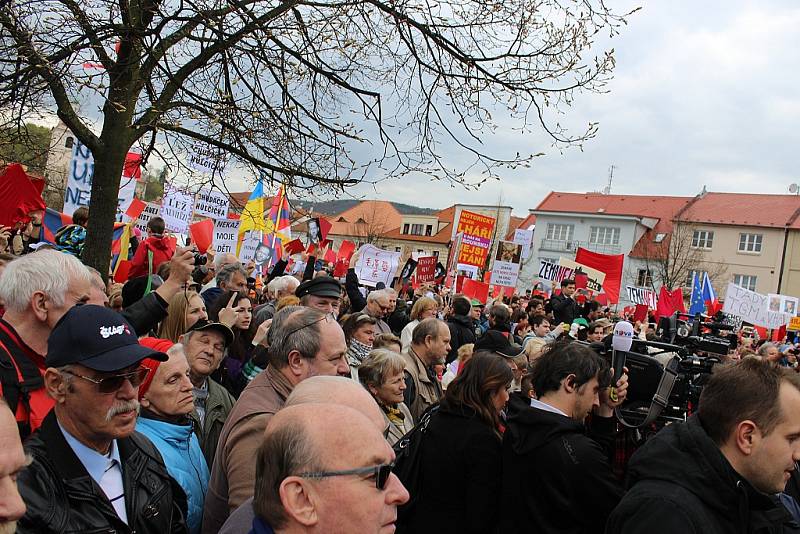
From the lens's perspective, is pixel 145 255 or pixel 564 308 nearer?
pixel 145 255

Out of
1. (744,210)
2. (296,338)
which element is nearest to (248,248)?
(296,338)

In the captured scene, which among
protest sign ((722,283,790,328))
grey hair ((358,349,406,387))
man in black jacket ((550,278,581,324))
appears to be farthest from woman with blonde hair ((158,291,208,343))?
protest sign ((722,283,790,328))

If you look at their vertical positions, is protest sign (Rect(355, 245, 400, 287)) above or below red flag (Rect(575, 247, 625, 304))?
below

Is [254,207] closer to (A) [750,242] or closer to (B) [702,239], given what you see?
(B) [702,239]

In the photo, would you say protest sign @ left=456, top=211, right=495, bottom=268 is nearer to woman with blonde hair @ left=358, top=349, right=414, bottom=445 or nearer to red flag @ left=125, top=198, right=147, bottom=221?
red flag @ left=125, top=198, right=147, bottom=221

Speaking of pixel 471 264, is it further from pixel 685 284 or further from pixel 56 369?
pixel 685 284

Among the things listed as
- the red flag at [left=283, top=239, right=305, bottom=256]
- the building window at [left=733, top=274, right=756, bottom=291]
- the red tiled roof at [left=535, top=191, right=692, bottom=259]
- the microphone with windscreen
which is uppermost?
the red tiled roof at [left=535, top=191, right=692, bottom=259]

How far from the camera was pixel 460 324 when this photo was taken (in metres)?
8.76

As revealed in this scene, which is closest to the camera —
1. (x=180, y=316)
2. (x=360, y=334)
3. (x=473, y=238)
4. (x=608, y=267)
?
(x=180, y=316)

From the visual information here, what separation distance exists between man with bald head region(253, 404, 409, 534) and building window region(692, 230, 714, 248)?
55.8 metres

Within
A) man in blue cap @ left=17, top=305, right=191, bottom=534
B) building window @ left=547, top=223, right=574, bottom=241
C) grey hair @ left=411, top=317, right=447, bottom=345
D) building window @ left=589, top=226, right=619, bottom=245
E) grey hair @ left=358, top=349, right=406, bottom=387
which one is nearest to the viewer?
man in blue cap @ left=17, top=305, right=191, bottom=534

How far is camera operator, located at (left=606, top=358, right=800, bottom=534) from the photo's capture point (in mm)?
2217

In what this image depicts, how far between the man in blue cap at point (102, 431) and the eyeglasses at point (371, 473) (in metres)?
1.03

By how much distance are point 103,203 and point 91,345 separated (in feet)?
12.8
